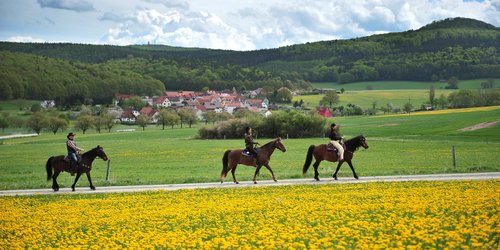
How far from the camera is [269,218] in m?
15.7

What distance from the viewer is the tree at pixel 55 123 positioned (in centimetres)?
12838

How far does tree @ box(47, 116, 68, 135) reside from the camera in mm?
128375

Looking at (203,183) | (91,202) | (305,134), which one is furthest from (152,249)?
(305,134)

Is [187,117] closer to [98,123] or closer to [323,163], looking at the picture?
[98,123]

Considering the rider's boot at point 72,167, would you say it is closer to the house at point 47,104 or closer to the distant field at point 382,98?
the distant field at point 382,98

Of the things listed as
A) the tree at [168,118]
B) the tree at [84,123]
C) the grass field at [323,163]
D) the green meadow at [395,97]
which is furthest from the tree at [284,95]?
the grass field at [323,163]

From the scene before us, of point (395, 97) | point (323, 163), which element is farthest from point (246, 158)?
point (395, 97)

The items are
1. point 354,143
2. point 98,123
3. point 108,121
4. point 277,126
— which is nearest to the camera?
point 354,143

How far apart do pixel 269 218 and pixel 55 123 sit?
122 metres

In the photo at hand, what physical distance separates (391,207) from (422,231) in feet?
14.1

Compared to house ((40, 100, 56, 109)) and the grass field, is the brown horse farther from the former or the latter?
house ((40, 100, 56, 109))

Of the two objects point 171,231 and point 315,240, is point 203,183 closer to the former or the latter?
point 171,231

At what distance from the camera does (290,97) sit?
18600 cm

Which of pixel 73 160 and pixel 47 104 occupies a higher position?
pixel 47 104
